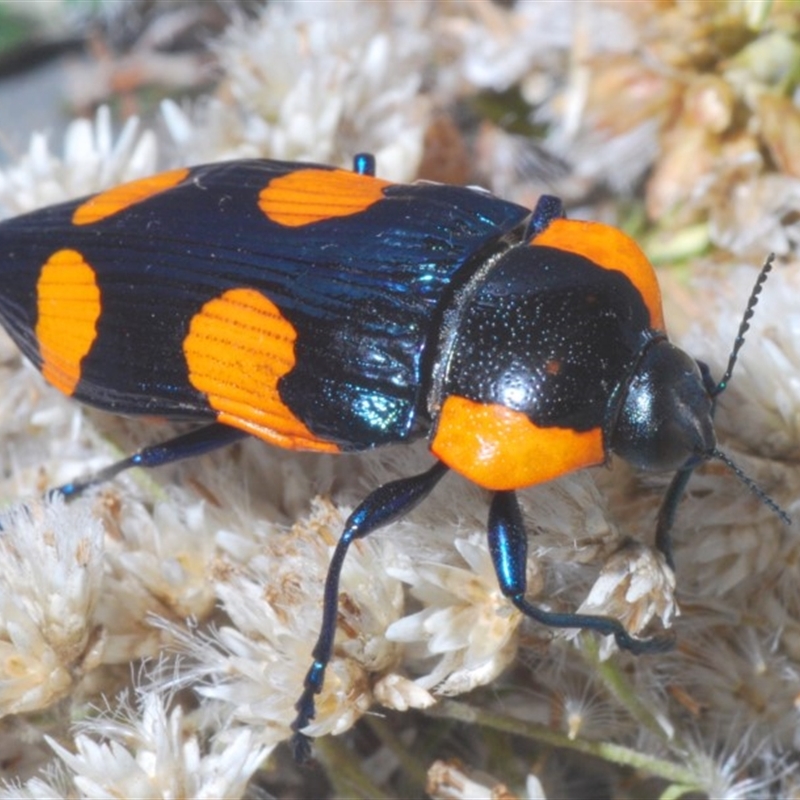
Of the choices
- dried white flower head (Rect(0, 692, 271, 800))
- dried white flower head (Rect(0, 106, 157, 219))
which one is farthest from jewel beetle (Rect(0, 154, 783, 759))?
dried white flower head (Rect(0, 106, 157, 219))

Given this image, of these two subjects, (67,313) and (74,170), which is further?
(74,170)


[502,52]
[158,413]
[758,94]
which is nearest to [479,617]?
[158,413]

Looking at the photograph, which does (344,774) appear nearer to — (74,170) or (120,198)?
(120,198)

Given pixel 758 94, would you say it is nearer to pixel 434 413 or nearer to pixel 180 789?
pixel 434 413

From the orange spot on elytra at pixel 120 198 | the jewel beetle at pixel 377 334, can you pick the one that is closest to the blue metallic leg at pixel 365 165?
the jewel beetle at pixel 377 334

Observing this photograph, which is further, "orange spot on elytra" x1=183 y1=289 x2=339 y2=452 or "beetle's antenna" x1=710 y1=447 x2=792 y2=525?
"orange spot on elytra" x1=183 y1=289 x2=339 y2=452

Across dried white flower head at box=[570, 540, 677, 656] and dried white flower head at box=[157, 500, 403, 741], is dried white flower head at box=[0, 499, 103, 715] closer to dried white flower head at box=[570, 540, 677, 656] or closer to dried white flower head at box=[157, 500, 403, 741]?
dried white flower head at box=[157, 500, 403, 741]

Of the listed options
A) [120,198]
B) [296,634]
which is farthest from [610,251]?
Answer: [120,198]
